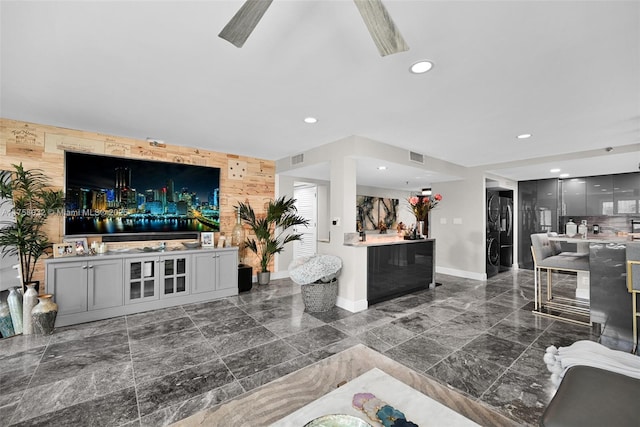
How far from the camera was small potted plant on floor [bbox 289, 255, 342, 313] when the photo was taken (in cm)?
342

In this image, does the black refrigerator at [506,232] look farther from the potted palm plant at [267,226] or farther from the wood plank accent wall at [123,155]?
the wood plank accent wall at [123,155]

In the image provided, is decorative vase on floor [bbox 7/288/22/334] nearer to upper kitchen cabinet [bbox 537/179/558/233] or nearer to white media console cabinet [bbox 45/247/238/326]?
white media console cabinet [bbox 45/247/238/326]

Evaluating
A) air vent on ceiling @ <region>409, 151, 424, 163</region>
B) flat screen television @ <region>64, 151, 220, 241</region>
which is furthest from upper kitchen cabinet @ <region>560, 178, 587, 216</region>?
flat screen television @ <region>64, 151, 220, 241</region>

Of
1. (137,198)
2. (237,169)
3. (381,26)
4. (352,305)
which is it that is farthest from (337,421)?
(237,169)

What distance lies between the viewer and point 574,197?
6352 millimetres

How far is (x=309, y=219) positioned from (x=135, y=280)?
3899mm

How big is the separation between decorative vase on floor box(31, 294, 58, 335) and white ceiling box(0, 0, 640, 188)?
79.9 inches

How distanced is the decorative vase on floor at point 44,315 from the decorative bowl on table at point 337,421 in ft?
11.0

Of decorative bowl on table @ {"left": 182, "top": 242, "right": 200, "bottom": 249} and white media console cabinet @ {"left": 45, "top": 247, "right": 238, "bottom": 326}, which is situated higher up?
decorative bowl on table @ {"left": 182, "top": 242, "right": 200, "bottom": 249}

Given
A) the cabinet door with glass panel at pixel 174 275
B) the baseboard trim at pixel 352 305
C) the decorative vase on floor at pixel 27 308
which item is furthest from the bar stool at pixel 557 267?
the decorative vase on floor at pixel 27 308

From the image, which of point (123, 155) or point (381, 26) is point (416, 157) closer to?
point (381, 26)

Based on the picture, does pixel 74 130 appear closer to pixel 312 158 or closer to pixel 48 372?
pixel 48 372

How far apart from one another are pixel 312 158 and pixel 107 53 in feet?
9.20

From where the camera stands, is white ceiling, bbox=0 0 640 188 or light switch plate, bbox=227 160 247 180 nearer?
white ceiling, bbox=0 0 640 188
